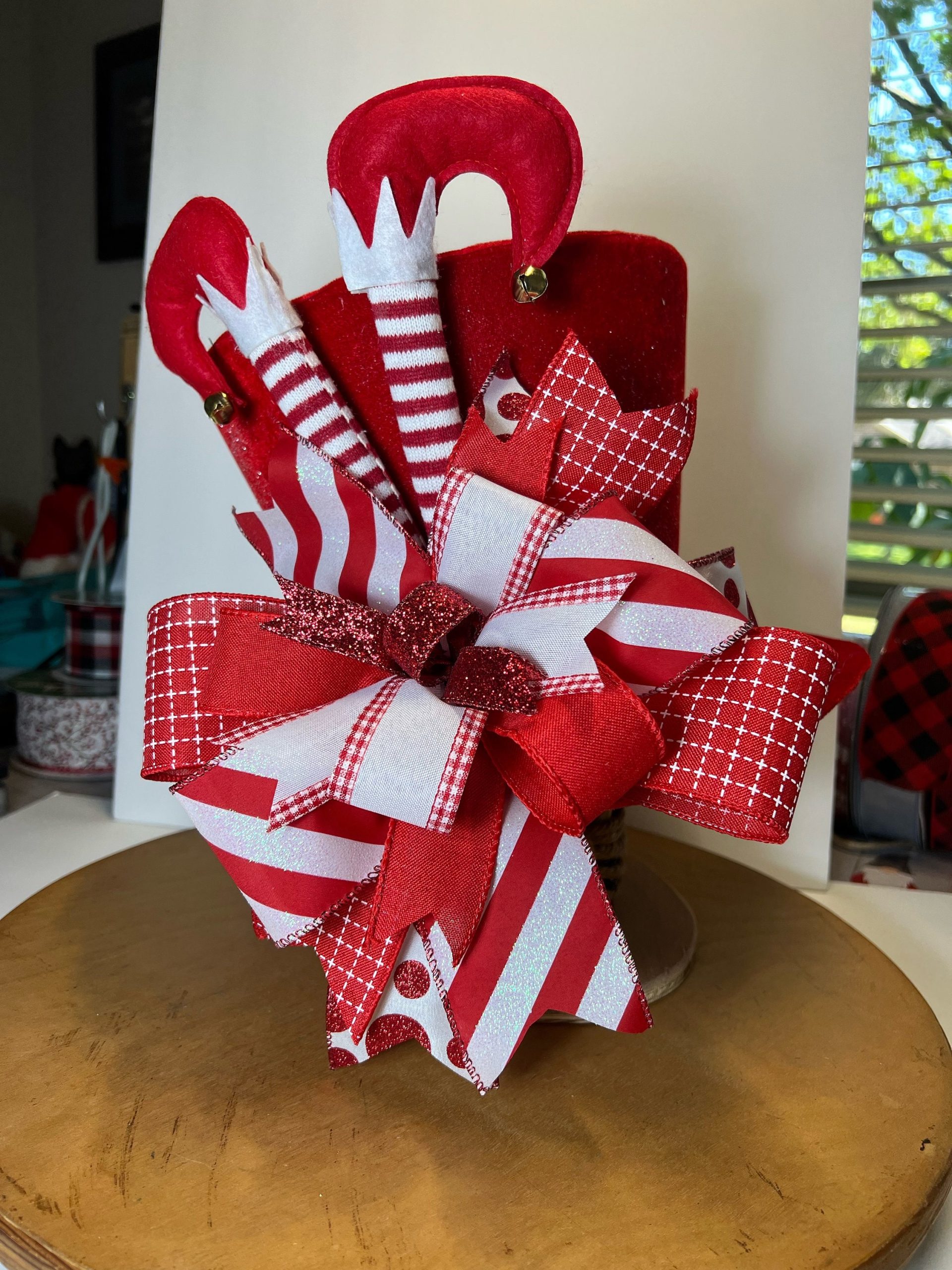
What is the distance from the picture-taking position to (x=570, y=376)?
38 centimetres

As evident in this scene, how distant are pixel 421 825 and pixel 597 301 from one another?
9.5 inches

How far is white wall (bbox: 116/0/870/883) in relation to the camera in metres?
0.60

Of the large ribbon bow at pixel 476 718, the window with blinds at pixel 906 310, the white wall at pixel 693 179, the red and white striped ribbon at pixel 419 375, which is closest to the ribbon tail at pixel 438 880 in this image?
the large ribbon bow at pixel 476 718

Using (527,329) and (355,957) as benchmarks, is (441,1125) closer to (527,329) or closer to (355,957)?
(355,957)

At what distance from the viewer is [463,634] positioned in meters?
0.40

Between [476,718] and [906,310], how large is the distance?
1.09 meters

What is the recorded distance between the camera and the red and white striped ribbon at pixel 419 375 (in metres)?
0.40

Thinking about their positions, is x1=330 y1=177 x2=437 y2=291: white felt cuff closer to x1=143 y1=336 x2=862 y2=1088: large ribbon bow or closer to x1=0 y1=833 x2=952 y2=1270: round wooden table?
x1=143 y1=336 x2=862 y2=1088: large ribbon bow

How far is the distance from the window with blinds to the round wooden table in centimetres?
78

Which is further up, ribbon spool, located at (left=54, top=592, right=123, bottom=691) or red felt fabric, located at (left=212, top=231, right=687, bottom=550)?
Answer: red felt fabric, located at (left=212, top=231, right=687, bottom=550)

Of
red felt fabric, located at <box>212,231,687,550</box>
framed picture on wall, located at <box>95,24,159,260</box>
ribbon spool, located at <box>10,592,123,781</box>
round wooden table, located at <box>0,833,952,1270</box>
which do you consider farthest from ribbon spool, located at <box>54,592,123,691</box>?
framed picture on wall, located at <box>95,24,159,260</box>

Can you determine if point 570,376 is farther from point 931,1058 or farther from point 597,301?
point 931,1058

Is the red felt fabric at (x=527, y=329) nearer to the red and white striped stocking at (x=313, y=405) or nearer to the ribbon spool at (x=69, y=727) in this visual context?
the red and white striped stocking at (x=313, y=405)

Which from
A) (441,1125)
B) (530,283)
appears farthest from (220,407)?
(441,1125)
